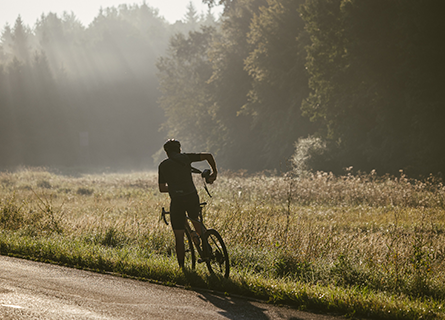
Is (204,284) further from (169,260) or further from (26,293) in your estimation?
(26,293)

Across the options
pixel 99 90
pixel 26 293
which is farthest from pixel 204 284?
pixel 99 90

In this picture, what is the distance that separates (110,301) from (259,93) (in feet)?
107

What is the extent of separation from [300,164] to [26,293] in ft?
76.7

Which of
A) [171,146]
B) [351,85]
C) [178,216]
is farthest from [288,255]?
[351,85]

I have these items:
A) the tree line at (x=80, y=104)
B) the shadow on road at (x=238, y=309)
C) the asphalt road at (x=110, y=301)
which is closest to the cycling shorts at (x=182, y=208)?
the asphalt road at (x=110, y=301)

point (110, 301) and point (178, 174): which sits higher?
point (178, 174)

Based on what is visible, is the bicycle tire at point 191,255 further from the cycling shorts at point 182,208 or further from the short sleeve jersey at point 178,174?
the short sleeve jersey at point 178,174

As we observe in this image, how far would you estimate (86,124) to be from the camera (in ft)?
243

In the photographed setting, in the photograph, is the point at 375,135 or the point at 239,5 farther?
the point at 239,5

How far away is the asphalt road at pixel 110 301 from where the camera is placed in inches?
202

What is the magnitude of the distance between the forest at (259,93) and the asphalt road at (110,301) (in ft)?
12.7

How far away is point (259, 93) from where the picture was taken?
3719 centimetres

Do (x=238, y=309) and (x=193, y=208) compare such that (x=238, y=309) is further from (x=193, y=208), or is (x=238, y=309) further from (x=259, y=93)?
(x=259, y=93)

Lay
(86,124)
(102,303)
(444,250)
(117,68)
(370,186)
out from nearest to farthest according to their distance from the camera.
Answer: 1. (102,303)
2. (444,250)
3. (370,186)
4. (86,124)
5. (117,68)
